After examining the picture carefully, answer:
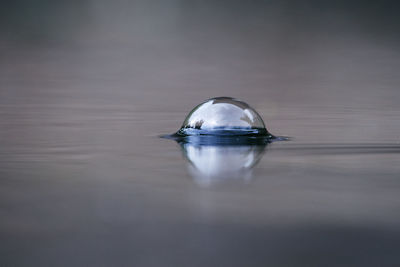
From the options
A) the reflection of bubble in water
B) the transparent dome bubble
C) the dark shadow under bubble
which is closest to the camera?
the reflection of bubble in water

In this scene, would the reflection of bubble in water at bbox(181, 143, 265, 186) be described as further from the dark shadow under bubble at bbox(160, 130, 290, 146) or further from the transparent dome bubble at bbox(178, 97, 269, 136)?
the transparent dome bubble at bbox(178, 97, 269, 136)

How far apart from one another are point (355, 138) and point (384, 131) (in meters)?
0.69

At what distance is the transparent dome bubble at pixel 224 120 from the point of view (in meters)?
5.13

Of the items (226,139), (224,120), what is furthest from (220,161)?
(224,120)

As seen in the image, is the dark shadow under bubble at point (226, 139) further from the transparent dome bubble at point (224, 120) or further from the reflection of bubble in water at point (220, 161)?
the reflection of bubble in water at point (220, 161)

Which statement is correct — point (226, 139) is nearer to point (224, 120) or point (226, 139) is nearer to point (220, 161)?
point (224, 120)

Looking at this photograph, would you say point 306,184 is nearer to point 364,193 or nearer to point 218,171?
point 364,193

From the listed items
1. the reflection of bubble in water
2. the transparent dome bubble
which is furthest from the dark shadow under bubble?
the reflection of bubble in water

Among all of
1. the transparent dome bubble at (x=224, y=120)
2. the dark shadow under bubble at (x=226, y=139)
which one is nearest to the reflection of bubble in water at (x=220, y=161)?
the dark shadow under bubble at (x=226, y=139)

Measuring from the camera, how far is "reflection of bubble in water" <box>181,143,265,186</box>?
314 centimetres

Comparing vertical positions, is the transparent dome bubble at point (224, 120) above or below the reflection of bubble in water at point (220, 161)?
above

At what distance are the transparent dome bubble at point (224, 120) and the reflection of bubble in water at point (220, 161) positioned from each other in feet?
1.45

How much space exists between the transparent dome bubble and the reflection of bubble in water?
0.44 metres

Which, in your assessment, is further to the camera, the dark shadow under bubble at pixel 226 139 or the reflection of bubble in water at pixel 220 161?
the dark shadow under bubble at pixel 226 139
